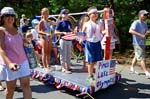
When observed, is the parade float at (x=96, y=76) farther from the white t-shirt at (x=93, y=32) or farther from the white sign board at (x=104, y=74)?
the white t-shirt at (x=93, y=32)

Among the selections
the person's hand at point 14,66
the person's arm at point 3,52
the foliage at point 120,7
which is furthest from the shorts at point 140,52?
the person's hand at point 14,66

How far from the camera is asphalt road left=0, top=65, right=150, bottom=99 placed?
26.1 ft

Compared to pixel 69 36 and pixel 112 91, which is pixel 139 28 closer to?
pixel 69 36

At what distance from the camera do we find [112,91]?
27.5ft

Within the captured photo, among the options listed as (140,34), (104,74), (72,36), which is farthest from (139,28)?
(104,74)

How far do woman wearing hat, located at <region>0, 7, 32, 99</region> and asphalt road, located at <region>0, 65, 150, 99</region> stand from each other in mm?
2400

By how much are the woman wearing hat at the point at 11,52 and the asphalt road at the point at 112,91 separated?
2.40 metres

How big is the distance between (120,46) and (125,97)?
7779mm

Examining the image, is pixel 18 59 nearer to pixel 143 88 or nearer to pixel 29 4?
pixel 143 88

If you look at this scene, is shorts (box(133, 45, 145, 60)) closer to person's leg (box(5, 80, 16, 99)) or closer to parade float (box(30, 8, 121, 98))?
parade float (box(30, 8, 121, 98))

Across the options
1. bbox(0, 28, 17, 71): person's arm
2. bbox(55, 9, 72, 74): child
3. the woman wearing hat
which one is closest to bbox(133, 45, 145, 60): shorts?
bbox(55, 9, 72, 74): child

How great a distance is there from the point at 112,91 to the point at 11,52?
11.4 feet

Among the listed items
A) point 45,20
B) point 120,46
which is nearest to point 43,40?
point 45,20

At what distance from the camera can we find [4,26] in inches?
221
